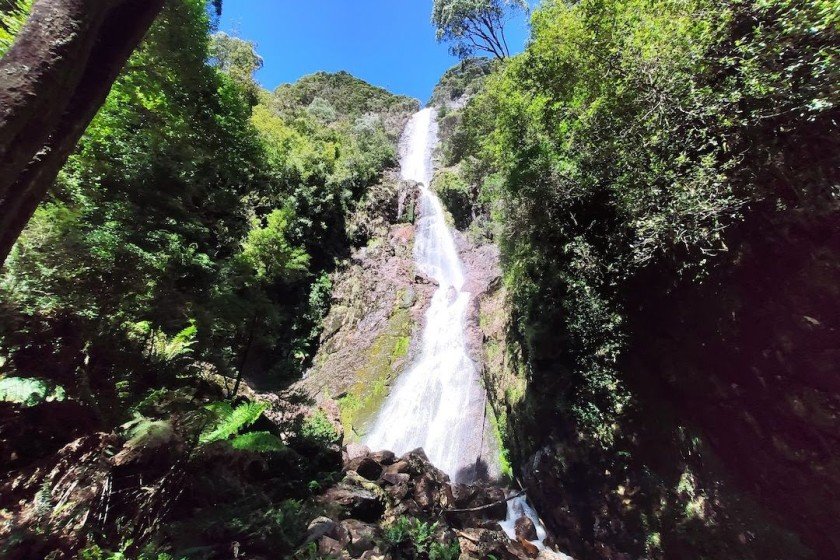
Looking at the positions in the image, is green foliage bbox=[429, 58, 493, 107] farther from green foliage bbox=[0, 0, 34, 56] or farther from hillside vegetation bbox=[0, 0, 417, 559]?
green foliage bbox=[0, 0, 34, 56]

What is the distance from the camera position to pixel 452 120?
35.6 metres

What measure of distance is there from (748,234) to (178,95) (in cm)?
1141

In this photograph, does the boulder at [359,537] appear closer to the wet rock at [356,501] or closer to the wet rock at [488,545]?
the wet rock at [356,501]

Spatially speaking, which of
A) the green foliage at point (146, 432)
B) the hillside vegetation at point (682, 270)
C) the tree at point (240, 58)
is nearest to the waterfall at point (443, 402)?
the hillside vegetation at point (682, 270)

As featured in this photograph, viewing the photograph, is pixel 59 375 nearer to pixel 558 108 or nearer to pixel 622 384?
pixel 622 384

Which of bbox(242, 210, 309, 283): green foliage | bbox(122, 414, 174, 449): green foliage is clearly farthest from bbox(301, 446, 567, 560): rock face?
bbox(242, 210, 309, 283): green foliage

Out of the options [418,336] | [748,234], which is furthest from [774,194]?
[418,336]

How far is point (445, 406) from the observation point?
15.6 meters

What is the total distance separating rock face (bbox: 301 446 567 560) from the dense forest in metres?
0.10

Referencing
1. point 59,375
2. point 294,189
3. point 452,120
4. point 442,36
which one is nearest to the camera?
point 59,375

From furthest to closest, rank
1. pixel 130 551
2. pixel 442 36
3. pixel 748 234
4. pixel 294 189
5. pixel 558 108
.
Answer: pixel 442 36, pixel 294 189, pixel 558 108, pixel 748 234, pixel 130 551

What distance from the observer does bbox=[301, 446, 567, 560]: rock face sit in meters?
5.96

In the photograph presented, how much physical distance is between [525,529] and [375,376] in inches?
375

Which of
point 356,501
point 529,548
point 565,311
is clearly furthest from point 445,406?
point 356,501
